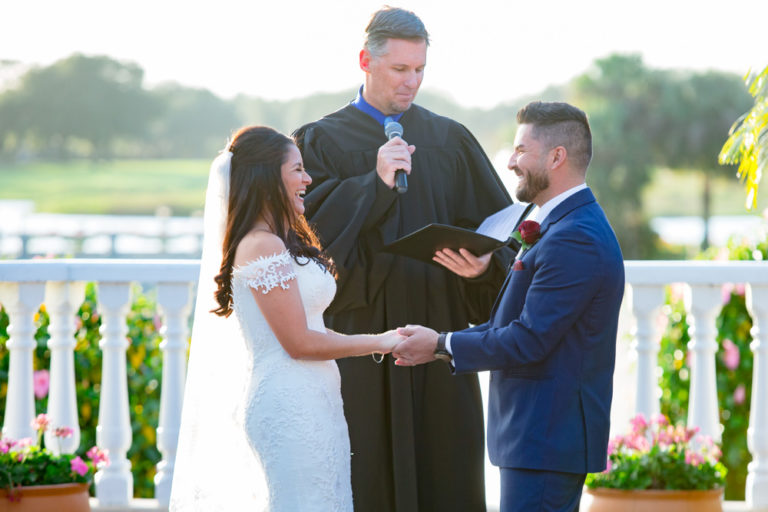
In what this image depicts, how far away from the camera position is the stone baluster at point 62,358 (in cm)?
482

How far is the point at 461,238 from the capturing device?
3.40 metres

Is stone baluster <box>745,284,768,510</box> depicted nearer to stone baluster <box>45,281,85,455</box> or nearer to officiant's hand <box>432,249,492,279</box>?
officiant's hand <box>432,249,492,279</box>

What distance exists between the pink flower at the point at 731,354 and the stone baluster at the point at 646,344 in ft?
4.36

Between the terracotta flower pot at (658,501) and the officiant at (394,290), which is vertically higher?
the officiant at (394,290)

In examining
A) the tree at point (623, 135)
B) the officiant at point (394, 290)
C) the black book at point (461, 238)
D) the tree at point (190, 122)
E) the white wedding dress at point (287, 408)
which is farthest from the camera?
the tree at point (190, 122)

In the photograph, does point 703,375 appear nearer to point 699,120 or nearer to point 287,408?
point 287,408

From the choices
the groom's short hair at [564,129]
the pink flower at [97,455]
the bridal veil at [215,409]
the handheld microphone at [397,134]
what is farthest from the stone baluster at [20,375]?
the groom's short hair at [564,129]

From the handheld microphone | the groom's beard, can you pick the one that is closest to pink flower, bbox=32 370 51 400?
the handheld microphone

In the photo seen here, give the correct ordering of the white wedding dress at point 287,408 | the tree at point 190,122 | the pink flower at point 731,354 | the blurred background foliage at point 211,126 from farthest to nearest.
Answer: the tree at point 190,122
the blurred background foliage at point 211,126
the pink flower at point 731,354
the white wedding dress at point 287,408

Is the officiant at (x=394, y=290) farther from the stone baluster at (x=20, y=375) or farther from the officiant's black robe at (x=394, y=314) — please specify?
the stone baluster at (x=20, y=375)

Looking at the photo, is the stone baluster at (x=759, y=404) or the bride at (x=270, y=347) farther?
the stone baluster at (x=759, y=404)

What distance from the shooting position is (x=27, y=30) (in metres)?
82.7

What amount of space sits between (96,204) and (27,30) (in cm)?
1527

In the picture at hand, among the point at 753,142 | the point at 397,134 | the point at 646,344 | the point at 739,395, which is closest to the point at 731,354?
the point at 739,395
